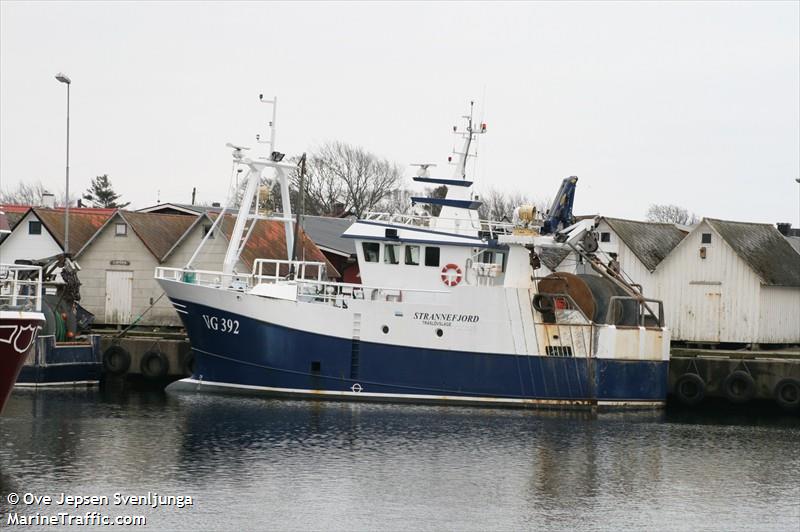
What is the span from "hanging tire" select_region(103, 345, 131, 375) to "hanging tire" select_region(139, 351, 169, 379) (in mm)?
567

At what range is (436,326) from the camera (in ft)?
107

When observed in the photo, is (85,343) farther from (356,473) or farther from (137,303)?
(356,473)

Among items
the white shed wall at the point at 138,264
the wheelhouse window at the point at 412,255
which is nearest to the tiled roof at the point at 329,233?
the white shed wall at the point at 138,264

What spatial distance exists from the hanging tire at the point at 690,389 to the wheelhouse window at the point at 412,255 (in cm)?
883

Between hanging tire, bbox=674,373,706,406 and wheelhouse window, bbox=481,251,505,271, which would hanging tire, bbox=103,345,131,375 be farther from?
hanging tire, bbox=674,373,706,406

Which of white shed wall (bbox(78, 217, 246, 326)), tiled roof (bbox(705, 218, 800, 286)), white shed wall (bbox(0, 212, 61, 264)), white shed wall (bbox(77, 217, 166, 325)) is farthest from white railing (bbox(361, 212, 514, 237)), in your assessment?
Result: white shed wall (bbox(0, 212, 61, 264))

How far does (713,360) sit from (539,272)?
14.2 m

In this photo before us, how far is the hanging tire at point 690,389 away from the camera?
35.2 m

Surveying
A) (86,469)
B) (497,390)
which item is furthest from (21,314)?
(497,390)

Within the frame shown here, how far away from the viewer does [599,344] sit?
109ft

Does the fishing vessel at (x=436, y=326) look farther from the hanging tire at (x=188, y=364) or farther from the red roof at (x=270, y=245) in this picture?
the red roof at (x=270, y=245)

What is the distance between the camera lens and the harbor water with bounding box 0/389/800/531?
21031 mm

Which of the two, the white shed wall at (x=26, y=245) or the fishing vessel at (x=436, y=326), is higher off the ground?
the white shed wall at (x=26, y=245)

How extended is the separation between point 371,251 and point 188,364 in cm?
742
